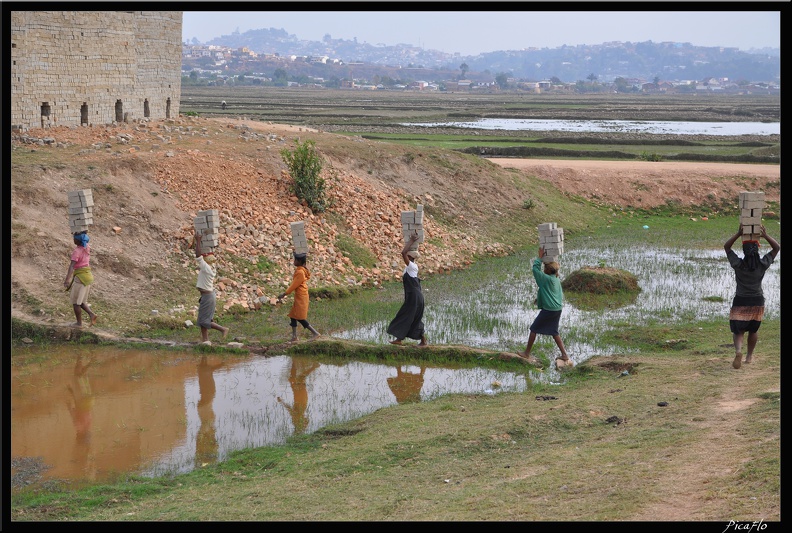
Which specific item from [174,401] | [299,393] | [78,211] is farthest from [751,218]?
[78,211]

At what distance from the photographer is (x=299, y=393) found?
11.2 metres

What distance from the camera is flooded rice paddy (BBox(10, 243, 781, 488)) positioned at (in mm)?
9133

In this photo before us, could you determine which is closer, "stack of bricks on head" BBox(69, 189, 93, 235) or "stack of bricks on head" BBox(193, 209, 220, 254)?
"stack of bricks on head" BBox(193, 209, 220, 254)

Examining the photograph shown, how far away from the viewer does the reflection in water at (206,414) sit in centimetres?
904

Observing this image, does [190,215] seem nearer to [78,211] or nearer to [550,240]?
[78,211]

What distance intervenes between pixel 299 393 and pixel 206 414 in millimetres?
1330

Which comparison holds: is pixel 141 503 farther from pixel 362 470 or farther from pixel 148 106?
pixel 148 106

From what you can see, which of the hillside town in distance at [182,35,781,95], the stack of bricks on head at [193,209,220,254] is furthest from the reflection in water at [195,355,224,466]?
the hillside town in distance at [182,35,781,95]

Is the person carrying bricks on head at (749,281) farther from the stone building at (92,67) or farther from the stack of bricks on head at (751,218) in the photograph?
the stone building at (92,67)

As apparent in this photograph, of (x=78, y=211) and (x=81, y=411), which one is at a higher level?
(x=78, y=211)

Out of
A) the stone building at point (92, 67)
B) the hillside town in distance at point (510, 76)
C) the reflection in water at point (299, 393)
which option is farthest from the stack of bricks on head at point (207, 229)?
the hillside town in distance at point (510, 76)

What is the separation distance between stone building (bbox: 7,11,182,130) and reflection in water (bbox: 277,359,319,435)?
1040 cm

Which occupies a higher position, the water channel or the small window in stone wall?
the water channel

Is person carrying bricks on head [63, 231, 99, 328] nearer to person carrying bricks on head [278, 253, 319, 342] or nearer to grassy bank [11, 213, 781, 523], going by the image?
person carrying bricks on head [278, 253, 319, 342]
